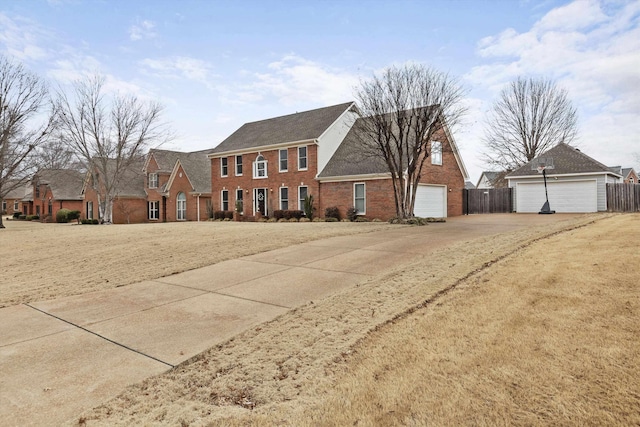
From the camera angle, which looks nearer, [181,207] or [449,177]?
[449,177]

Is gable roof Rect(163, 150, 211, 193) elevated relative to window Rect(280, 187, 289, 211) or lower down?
elevated

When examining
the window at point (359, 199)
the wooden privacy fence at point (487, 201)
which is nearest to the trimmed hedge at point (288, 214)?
the window at point (359, 199)

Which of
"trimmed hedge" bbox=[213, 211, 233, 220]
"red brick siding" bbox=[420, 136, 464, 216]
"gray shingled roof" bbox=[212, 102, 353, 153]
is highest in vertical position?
"gray shingled roof" bbox=[212, 102, 353, 153]

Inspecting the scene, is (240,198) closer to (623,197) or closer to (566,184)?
(566,184)

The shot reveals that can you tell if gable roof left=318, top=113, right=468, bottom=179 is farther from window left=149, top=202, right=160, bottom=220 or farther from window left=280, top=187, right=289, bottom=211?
window left=149, top=202, right=160, bottom=220

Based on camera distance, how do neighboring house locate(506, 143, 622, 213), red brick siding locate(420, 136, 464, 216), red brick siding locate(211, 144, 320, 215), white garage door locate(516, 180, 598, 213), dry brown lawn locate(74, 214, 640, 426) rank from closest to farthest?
dry brown lawn locate(74, 214, 640, 426), red brick siding locate(420, 136, 464, 216), neighboring house locate(506, 143, 622, 213), white garage door locate(516, 180, 598, 213), red brick siding locate(211, 144, 320, 215)

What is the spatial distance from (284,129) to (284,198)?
571 centimetres

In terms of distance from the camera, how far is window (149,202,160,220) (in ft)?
127

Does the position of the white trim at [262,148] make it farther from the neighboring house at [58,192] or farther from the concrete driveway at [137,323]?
the neighboring house at [58,192]

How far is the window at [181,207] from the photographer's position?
117 feet

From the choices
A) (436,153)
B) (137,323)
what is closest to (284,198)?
(436,153)

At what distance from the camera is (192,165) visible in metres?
37.1

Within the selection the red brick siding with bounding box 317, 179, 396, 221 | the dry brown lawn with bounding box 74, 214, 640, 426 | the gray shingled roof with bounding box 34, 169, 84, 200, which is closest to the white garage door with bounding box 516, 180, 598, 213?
the red brick siding with bounding box 317, 179, 396, 221

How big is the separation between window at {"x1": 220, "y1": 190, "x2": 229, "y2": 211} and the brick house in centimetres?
8
